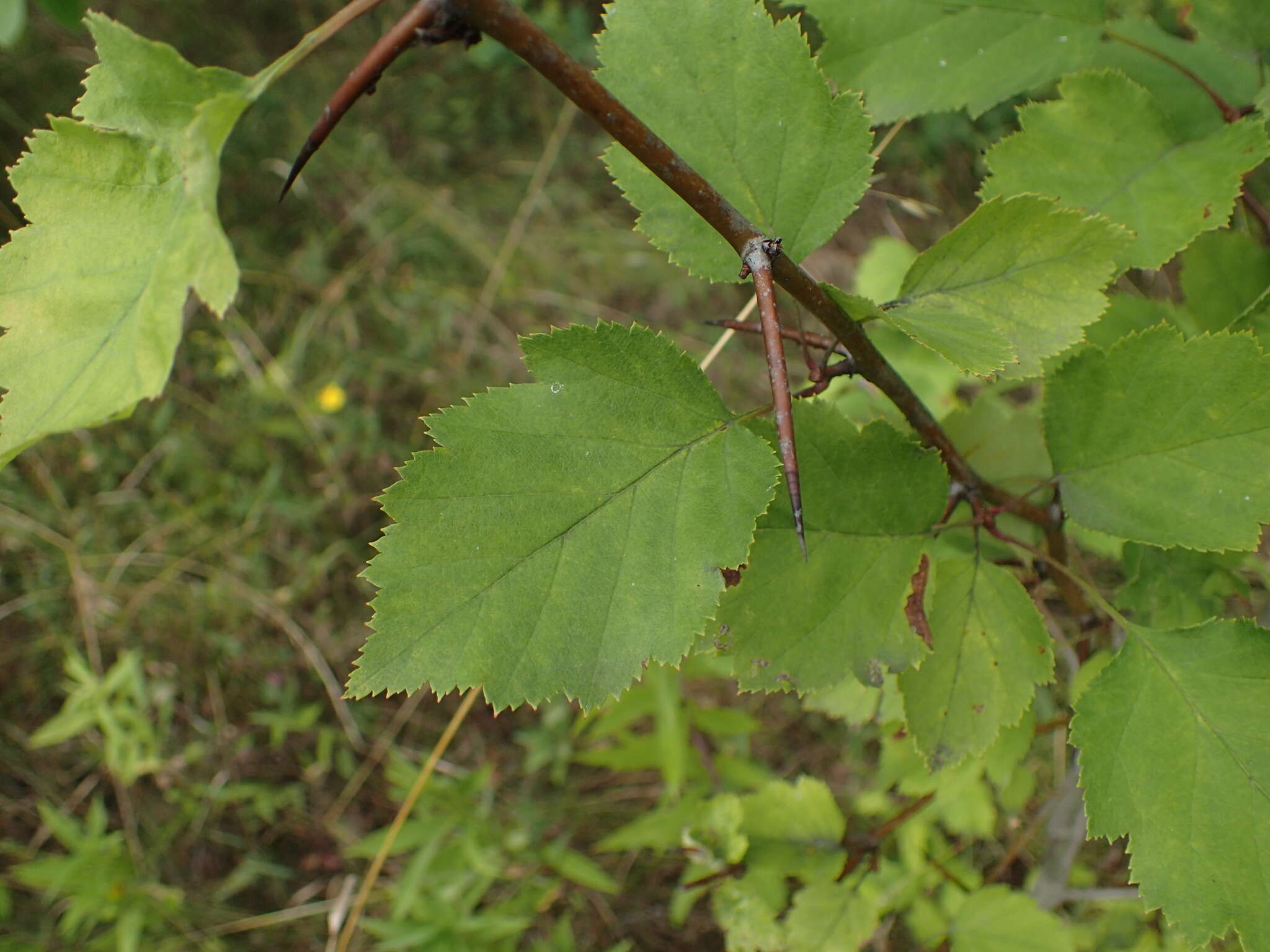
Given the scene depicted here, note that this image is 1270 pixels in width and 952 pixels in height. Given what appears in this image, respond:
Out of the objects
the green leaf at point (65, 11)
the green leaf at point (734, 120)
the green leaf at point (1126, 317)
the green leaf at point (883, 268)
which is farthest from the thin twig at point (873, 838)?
the green leaf at point (65, 11)

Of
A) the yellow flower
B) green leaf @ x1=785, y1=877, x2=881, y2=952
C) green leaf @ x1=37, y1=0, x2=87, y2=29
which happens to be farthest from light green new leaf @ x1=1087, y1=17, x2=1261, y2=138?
the yellow flower

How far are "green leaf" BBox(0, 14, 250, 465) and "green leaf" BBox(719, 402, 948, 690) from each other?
0.54 m

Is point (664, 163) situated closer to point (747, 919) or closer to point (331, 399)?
point (747, 919)

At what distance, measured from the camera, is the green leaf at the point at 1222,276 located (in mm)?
1077

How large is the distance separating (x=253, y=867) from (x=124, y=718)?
62 centimetres

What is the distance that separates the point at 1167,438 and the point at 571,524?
0.63 meters

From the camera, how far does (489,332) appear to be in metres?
3.19

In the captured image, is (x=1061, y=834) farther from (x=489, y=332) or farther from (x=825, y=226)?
(x=489, y=332)

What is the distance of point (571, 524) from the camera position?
74 cm

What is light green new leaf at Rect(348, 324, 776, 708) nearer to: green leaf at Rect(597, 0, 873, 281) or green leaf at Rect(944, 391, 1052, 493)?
green leaf at Rect(597, 0, 873, 281)

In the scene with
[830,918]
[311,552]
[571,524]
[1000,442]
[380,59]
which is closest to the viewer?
[380,59]

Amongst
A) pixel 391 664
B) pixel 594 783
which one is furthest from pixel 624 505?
pixel 594 783

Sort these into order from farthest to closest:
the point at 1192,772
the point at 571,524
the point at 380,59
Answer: the point at 1192,772
the point at 571,524
the point at 380,59

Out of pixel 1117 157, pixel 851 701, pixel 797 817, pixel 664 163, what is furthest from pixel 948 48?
pixel 797 817
